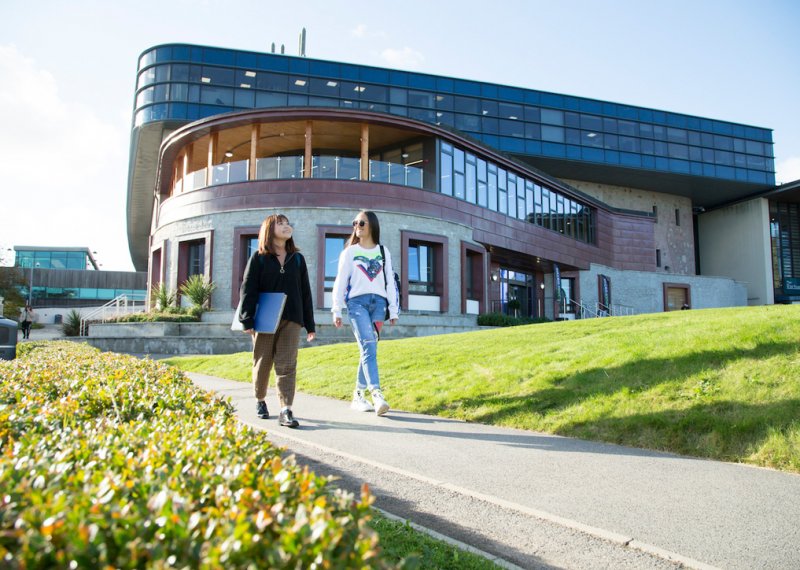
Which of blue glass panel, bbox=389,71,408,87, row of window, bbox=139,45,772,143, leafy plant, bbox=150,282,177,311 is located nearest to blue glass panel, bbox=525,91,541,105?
row of window, bbox=139,45,772,143

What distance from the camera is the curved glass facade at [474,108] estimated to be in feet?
110

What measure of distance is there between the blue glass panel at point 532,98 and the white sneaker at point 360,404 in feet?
123

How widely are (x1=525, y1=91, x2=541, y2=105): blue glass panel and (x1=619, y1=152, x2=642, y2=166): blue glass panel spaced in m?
7.30

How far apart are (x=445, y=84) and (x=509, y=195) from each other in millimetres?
13400

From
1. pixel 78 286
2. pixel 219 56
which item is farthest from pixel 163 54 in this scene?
pixel 78 286

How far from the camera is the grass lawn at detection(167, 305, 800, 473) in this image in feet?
14.2

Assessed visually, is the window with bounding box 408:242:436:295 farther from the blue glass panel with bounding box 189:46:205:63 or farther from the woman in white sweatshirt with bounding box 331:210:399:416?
the blue glass panel with bounding box 189:46:205:63

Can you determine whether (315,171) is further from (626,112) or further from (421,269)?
(626,112)

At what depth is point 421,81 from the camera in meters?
Answer: 38.2

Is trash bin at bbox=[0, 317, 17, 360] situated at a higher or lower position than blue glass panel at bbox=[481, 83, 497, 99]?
lower

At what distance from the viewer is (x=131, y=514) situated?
1.45m

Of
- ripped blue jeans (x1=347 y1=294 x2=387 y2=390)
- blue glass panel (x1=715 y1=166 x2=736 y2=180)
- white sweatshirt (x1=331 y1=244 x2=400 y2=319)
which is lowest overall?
ripped blue jeans (x1=347 y1=294 x2=387 y2=390)

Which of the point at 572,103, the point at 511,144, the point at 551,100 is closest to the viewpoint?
the point at 511,144

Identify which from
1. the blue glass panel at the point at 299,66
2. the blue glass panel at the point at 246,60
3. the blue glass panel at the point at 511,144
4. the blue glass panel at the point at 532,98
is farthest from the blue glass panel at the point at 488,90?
the blue glass panel at the point at 246,60
